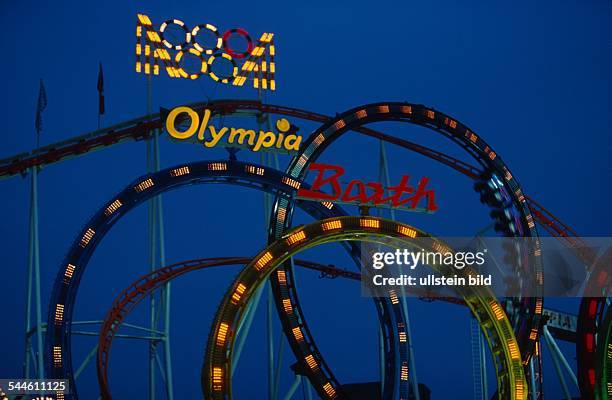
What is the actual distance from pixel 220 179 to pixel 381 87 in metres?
97.5

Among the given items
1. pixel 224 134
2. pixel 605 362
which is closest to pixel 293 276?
pixel 224 134

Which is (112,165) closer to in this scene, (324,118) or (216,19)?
(216,19)

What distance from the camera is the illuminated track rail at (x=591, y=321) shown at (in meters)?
29.4

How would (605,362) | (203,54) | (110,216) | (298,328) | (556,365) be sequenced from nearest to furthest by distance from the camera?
(298,328) → (605,362) → (110,216) → (556,365) → (203,54)

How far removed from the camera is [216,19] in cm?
11662

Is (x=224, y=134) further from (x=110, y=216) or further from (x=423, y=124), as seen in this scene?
(x=423, y=124)

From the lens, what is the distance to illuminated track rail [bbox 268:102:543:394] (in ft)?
85.9

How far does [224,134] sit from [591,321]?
1466cm

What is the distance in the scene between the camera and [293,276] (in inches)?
996

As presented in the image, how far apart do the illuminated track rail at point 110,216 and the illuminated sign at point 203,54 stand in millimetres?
6195

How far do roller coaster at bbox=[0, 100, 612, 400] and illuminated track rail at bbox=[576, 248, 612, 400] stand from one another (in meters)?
0.04

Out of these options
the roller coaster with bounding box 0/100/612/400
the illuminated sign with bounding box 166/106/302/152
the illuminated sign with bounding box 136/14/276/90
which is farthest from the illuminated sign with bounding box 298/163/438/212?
the illuminated sign with bounding box 136/14/276/90

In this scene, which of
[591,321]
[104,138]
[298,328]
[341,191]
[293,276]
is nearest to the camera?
[298,328]

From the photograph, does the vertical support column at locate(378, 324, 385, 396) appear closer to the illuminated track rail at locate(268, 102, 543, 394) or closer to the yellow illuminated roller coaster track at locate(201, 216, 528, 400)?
the illuminated track rail at locate(268, 102, 543, 394)
